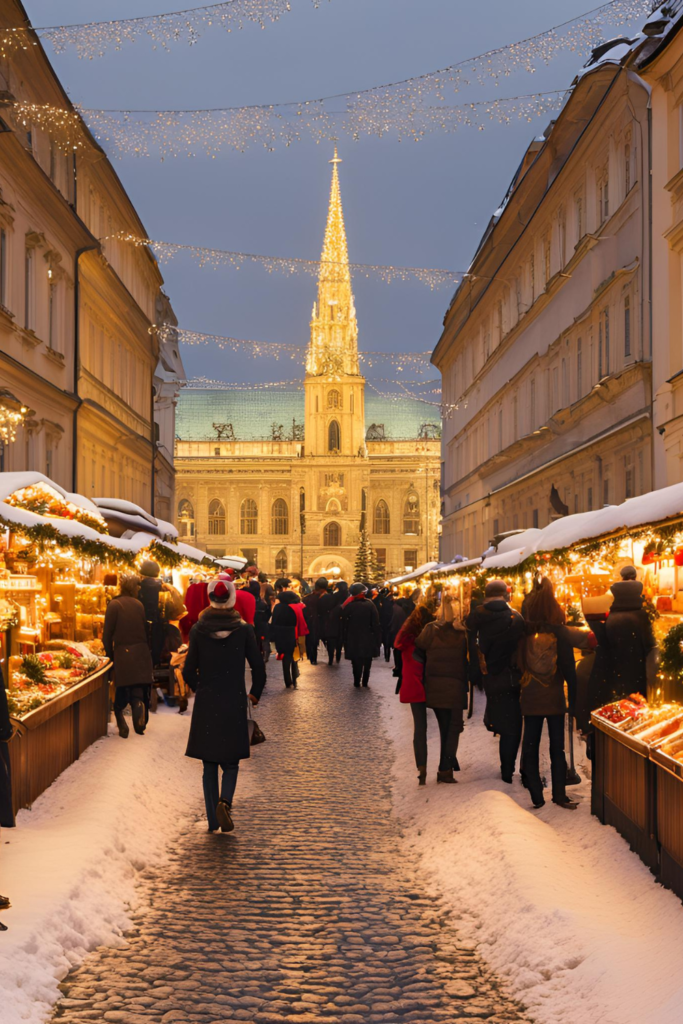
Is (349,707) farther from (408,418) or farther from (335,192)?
(408,418)

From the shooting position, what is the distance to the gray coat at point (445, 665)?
10.5 metres

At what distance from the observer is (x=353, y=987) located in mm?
5559

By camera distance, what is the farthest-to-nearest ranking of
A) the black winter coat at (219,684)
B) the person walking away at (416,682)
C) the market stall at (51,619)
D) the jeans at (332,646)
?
the jeans at (332,646)
the person walking away at (416,682)
the market stall at (51,619)
the black winter coat at (219,684)

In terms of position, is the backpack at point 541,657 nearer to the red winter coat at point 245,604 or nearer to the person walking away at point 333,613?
the red winter coat at point 245,604

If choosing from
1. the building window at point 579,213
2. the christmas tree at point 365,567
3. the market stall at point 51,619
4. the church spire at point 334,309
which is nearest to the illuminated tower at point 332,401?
the church spire at point 334,309

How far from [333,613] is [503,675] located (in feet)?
51.4

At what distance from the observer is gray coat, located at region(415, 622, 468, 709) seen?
10531 millimetres

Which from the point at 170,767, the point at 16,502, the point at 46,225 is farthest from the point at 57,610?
the point at 46,225

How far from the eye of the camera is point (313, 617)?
27.8 meters

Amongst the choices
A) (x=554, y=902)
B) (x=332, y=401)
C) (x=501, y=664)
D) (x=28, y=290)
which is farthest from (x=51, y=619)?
(x=332, y=401)

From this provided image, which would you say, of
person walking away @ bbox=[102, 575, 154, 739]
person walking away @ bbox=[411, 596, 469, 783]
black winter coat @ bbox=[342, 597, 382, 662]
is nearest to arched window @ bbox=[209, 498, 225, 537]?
black winter coat @ bbox=[342, 597, 382, 662]

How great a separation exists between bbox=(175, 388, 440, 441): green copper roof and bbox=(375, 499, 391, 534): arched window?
32.4 feet

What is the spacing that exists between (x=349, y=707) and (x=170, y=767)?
22.4 feet

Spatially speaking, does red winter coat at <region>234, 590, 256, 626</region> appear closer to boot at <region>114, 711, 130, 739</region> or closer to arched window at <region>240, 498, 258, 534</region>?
boot at <region>114, 711, 130, 739</region>
